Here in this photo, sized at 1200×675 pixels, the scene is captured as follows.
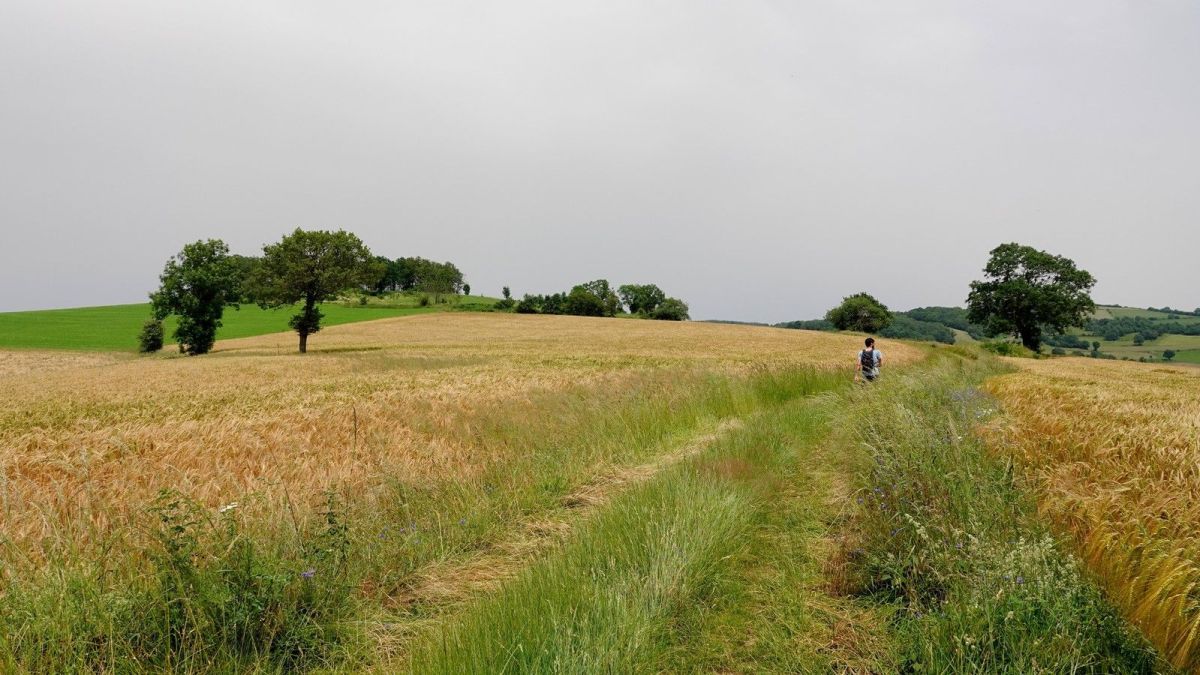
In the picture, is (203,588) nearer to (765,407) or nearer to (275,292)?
(765,407)

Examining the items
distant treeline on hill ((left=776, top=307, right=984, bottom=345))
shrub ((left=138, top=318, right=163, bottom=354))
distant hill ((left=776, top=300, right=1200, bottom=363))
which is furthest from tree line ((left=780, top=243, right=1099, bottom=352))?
shrub ((left=138, top=318, right=163, bottom=354))

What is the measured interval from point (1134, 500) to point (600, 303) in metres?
117

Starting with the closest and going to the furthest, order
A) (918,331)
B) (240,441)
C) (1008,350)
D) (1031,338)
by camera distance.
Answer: (240,441) → (1008,350) → (1031,338) → (918,331)

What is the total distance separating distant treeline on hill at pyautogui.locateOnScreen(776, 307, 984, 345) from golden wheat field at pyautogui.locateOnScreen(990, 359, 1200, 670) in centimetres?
11499

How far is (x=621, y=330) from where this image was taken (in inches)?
2511

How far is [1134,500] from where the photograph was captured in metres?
4.07

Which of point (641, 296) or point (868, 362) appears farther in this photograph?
point (641, 296)

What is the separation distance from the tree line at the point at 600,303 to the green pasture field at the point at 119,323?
14357mm

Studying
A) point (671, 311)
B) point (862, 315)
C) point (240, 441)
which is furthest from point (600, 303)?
point (240, 441)

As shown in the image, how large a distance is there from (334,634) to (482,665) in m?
1.48

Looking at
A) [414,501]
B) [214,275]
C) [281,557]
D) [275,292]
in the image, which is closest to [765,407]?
[414,501]

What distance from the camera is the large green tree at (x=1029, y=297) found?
56.7m

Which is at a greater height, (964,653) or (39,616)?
(39,616)

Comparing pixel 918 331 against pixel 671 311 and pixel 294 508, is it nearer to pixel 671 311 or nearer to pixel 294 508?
pixel 671 311
